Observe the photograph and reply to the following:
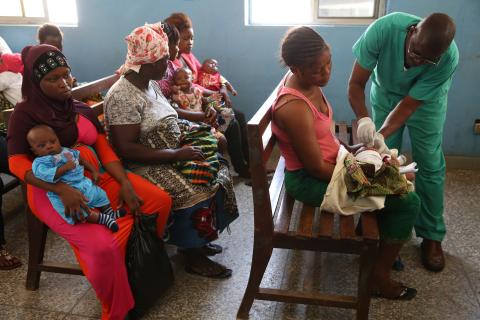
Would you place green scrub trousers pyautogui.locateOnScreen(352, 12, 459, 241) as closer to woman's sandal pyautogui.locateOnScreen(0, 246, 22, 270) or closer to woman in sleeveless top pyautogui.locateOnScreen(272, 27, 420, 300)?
woman in sleeveless top pyautogui.locateOnScreen(272, 27, 420, 300)

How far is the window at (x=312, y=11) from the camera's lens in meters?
3.60

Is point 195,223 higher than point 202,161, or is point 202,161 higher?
point 202,161

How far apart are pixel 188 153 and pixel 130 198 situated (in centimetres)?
37

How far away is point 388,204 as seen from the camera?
193 cm

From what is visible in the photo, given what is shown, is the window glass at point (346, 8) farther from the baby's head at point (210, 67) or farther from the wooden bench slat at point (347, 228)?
the wooden bench slat at point (347, 228)

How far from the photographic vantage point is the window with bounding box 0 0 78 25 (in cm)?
407

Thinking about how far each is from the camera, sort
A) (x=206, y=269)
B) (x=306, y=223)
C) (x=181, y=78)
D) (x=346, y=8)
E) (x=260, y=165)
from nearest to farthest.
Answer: (x=260, y=165)
(x=306, y=223)
(x=206, y=269)
(x=181, y=78)
(x=346, y=8)

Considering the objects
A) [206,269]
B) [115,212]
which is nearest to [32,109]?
[115,212]

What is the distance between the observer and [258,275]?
6.41 ft

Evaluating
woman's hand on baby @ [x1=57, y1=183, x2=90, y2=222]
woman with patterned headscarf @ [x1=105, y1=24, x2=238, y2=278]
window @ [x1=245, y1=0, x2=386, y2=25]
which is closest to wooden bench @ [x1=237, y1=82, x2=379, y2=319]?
woman with patterned headscarf @ [x1=105, y1=24, x2=238, y2=278]

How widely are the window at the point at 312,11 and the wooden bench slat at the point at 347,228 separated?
2.23 meters

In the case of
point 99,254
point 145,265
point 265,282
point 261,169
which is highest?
point 261,169

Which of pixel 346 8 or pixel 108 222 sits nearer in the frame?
pixel 108 222

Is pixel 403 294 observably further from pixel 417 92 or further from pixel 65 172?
pixel 65 172
